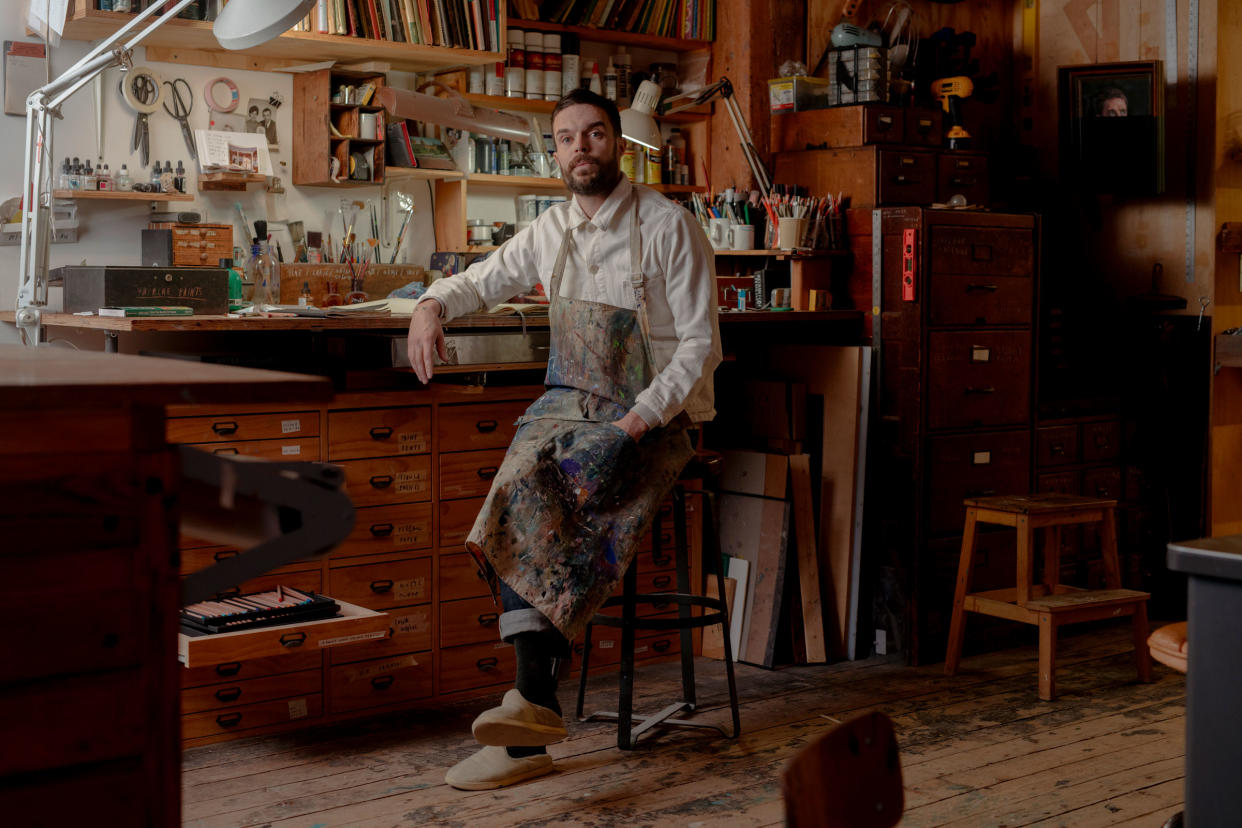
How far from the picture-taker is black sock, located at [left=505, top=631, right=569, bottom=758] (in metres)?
3.09

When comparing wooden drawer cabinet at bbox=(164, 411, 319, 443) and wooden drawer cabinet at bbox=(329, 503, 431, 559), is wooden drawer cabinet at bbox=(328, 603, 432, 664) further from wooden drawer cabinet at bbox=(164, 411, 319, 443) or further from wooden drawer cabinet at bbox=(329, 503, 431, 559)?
wooden drawer cabinet at bbox=(164, 411, 319, 443)

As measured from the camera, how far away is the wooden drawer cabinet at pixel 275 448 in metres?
3.33

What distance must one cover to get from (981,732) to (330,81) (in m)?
2.89

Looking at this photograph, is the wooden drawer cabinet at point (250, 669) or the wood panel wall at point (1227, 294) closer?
the wooden drawer cabinet at point (250, 669)

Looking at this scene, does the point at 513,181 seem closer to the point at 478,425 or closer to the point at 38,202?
the point at 478,425

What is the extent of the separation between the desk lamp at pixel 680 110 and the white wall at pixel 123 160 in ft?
3.51

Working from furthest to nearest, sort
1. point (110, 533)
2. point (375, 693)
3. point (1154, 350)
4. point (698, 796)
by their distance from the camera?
1. point (1154, 350)
2. point (375, 693)
3. point (698, 796)
4. point (110, 533)

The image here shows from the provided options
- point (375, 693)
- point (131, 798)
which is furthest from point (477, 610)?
point (131, 798)

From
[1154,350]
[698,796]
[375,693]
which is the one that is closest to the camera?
[698,796]

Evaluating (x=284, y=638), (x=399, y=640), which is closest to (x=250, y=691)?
(x=284, y=638)

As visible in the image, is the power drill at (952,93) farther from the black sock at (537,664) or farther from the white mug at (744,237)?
the black sock at (537,664)

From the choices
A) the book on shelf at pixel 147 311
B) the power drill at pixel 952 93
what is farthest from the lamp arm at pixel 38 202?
the power drill at pixel 952 93

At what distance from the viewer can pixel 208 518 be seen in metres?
1.75

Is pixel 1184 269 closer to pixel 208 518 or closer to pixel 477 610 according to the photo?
pixel 477 610
